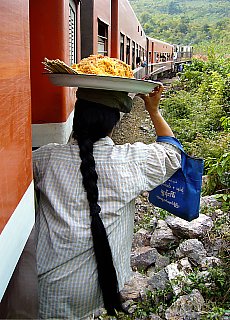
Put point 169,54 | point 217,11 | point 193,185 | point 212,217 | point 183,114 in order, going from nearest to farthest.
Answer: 1. point 193,185
2. point 212,217
3. point 183,114
4. point 169,54
5. point 217,11

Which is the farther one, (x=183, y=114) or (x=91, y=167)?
(x=183, y=114)

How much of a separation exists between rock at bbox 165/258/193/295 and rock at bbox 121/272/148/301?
9.4 inches

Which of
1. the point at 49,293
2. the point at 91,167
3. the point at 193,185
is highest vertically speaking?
the point at 91,167

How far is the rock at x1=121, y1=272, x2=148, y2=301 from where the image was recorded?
4.03 m

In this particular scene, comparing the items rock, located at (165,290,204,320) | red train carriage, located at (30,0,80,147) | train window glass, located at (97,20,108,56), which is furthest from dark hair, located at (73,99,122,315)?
train window glass, located at (97,20,108,56)

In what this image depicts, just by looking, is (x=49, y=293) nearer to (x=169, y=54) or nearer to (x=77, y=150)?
(x=77, y=150)

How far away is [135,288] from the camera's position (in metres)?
4.15

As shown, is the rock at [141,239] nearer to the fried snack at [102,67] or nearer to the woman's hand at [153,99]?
the woman's hand at [153,99]

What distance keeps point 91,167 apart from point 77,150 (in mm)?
110

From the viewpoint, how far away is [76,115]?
1.91 metres

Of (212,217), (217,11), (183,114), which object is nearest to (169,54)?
(183,114)

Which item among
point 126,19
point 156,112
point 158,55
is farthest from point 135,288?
point 158,55

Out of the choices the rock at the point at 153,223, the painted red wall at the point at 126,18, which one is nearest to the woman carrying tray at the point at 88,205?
the rock at the point at 153,223

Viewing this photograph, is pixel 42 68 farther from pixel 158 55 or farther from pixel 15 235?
pixel 158 55
